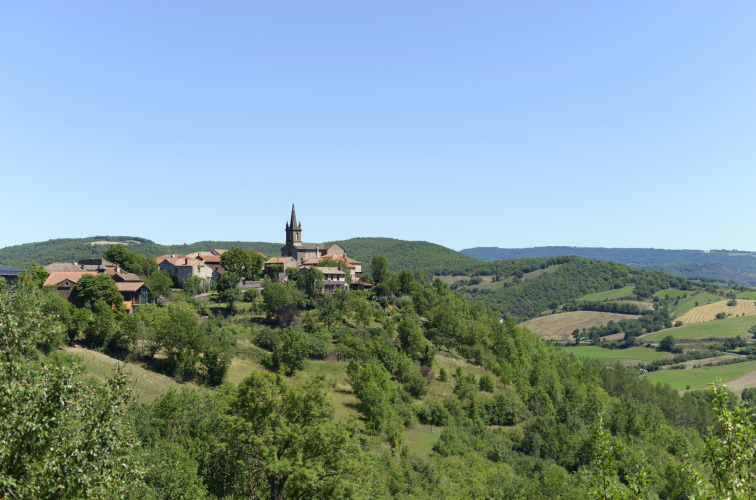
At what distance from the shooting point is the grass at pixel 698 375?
15488 centimetres

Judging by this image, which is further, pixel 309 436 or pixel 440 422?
pixel 440 422

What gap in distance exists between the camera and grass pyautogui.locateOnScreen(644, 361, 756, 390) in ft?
508

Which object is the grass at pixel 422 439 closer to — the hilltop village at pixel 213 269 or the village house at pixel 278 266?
the hilltop village at pixel 213 269

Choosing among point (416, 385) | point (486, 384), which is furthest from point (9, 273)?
point (486, 384)

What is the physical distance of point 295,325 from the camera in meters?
91.0

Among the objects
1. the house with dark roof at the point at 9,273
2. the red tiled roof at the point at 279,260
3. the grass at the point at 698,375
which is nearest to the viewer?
the house with dark roof at the point at 9,273

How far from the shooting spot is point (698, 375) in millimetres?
164125

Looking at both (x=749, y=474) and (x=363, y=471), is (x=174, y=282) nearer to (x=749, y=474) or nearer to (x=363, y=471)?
(x=363, y=471)

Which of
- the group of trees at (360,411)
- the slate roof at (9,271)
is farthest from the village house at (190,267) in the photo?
the slate roof at (9,271)

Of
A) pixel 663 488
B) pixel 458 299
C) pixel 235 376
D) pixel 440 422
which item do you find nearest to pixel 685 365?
A: pixel 458 299

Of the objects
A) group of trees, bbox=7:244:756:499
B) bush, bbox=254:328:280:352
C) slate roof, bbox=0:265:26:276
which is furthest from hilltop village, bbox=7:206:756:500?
slate roof, bbox=0:265:26:276

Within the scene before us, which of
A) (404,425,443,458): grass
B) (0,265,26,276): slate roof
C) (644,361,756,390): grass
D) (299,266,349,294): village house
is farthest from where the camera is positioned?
(644,361,756,390): grass

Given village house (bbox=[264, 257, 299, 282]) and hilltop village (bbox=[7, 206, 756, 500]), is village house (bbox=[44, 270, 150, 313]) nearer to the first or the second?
hilltop village (bbox=[7, 206, 756, 500])

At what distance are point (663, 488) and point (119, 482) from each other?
3045 inches
